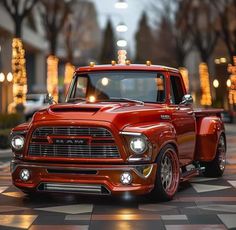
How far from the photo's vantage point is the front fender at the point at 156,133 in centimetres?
910

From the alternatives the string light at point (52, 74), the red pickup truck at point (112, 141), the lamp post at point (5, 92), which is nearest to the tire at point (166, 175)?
the red pickup truck at point (112, 141)

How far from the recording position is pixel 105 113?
30.2 feet

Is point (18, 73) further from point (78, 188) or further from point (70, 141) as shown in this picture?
point (78, 188)

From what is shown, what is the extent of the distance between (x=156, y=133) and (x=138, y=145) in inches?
16.5

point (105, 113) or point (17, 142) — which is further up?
point (105, 113)

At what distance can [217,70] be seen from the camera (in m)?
61.7

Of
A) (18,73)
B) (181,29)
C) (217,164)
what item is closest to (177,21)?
(181,29)

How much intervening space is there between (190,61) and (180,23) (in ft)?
142

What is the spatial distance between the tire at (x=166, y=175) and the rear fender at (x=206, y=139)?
1.63m

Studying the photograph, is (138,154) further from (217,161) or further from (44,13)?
(44,13)

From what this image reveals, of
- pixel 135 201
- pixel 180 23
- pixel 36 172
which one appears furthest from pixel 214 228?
pixel 180 23

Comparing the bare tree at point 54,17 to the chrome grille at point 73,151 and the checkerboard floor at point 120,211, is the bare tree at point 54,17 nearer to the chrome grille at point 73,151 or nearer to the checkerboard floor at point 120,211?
the checkerboard floor at point 120,211

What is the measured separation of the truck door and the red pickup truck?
17 millimetres

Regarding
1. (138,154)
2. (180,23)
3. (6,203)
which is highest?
(180,23)
